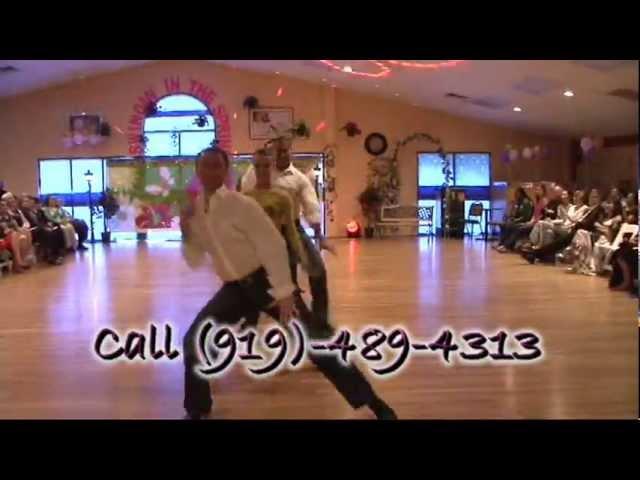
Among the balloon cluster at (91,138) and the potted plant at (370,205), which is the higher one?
the balloon cluster at (91,138)

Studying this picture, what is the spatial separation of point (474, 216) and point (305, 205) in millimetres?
10080

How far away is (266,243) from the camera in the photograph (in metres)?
2.74

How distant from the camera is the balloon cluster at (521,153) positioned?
45.3 ft

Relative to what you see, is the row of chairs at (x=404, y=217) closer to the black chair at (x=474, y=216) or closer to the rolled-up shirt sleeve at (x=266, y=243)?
the black chair at (x=474, y=216)

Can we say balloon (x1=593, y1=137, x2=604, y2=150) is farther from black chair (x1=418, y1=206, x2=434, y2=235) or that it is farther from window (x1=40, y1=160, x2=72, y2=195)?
window (x1=40, y1=160, x2=72, y2=195)

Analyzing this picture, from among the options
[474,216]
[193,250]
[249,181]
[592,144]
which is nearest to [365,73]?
[474,216]

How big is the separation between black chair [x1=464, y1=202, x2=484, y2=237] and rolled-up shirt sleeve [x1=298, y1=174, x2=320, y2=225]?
9.85m

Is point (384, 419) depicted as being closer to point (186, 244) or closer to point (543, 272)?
point (186, 244)

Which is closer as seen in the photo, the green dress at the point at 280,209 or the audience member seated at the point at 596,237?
the green dress at the point at 280,209

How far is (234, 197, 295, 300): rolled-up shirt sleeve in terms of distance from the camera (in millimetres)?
2742

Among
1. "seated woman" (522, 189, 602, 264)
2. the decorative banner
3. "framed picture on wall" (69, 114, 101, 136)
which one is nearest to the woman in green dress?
"seated woman" (522, 189, 602, 264)

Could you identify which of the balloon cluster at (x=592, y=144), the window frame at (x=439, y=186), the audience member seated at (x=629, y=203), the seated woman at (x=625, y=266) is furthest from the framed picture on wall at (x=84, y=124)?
the seated woman at (x=625, y=266)
